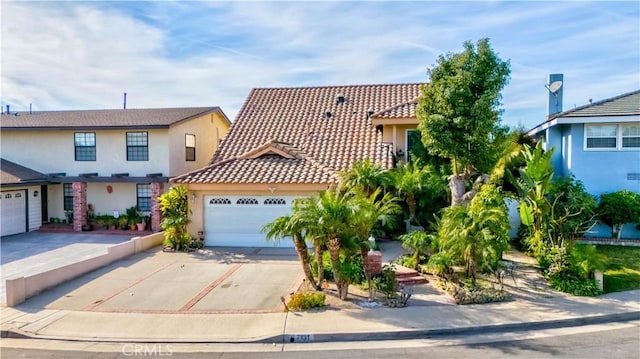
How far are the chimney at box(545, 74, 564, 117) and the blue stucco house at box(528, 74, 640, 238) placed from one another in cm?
270

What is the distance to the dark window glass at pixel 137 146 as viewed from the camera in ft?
68.9

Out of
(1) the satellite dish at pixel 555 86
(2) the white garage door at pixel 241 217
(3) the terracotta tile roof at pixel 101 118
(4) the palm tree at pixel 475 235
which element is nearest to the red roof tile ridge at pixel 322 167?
(2) the white garage door at pixel 241 217

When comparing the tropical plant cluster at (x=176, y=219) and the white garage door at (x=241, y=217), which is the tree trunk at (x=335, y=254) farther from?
the tropical plant cluster at (x=176, y=219)

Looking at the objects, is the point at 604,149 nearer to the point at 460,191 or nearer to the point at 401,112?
the point at 460,191

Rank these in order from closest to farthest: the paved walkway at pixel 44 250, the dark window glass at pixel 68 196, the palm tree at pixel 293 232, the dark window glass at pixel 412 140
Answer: the palm tree at pixel 293 232, the paved walkway at pixel 44 250, the dark window glass at pixel 412 140, the dark window glass at pixel 68 196

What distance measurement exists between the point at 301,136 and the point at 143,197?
9.40m

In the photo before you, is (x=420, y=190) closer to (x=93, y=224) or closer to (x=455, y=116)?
(x=455, y=116)

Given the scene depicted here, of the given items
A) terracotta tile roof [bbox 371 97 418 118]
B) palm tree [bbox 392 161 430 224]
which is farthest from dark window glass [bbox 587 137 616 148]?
terracotta tile roof [bbox 371 97 418 118]

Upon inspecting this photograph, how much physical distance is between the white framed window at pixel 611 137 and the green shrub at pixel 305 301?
43.8ft

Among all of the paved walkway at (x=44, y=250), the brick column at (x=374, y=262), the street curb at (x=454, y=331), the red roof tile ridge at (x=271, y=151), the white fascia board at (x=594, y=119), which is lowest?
the street curb at (x=454, y=331)

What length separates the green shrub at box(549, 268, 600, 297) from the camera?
10.3 metres

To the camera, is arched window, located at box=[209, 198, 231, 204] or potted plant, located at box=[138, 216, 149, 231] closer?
arched window, located at box=[209, 198, 231, 204]

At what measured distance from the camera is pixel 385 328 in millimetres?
8234

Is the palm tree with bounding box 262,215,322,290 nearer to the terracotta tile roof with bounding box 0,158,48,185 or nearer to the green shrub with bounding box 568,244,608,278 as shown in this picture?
the green shrub with bounding box 568,244,608,278
